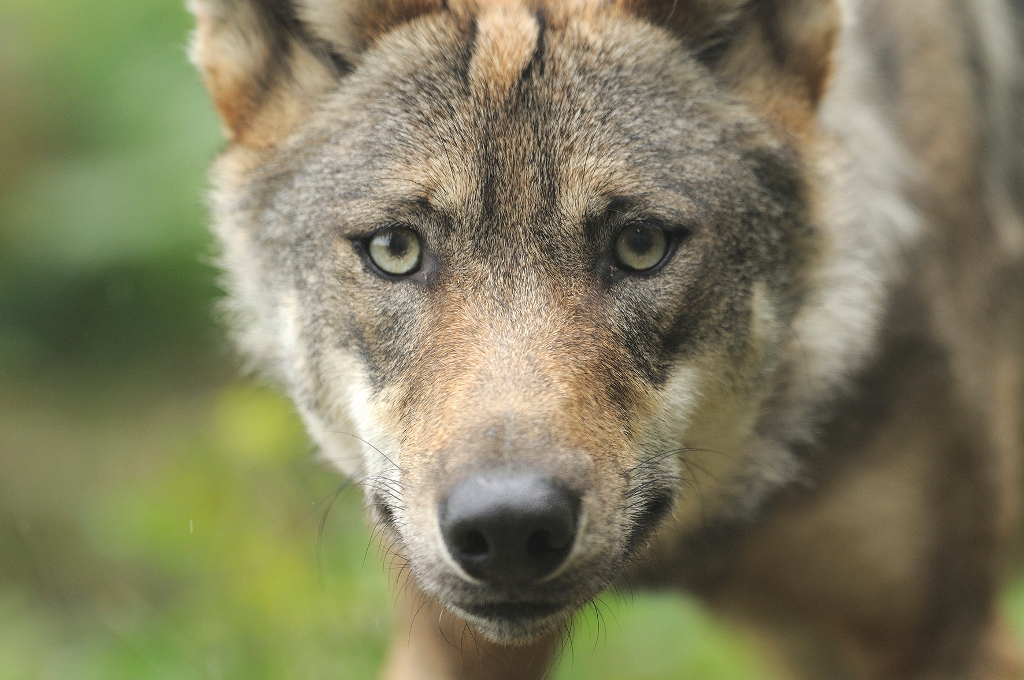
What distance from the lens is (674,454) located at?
3.02 metres

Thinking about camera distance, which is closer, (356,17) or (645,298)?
(645,298)

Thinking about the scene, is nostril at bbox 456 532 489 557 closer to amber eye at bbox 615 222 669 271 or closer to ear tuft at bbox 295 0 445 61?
amber eye at bbox 615 222 669 271

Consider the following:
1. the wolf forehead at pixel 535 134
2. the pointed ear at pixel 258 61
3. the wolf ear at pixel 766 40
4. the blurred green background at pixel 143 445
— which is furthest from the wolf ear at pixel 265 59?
the blurred green background at pixel 143 445

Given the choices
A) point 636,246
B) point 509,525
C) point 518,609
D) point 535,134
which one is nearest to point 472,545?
point 509,525

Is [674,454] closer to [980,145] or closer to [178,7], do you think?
[980,145]

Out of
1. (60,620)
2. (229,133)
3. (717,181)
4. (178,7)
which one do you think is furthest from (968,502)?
(178,7)

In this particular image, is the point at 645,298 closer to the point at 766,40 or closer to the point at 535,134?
the point at 535,134

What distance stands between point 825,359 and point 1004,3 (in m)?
1.90

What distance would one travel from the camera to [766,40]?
331 cm

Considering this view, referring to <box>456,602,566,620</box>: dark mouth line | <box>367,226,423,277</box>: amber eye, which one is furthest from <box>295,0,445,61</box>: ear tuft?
<box>456,602,566,620</box>: dark mouth line

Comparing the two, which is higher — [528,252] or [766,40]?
[766,40]

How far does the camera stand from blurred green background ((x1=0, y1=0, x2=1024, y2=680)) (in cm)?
448

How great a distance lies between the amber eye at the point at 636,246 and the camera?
2.93 m

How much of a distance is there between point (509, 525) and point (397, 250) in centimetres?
92
